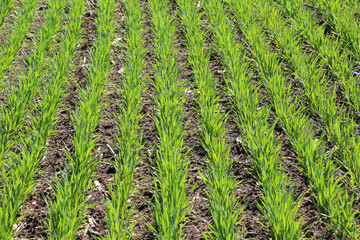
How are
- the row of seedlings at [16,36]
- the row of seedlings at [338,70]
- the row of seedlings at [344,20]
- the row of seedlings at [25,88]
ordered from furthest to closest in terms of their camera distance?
→ the row of seedlings at [344,20] < the row of seedlings at [16,36] < the row of seedlings at [25,88] < the row of seedlings at [338,70]

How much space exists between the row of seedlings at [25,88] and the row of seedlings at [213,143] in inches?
52.1

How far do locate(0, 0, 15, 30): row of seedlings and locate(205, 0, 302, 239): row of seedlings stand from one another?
7.19ft

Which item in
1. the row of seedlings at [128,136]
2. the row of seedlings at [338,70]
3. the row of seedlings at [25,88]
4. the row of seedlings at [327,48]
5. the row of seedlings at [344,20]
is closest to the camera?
the row of seedlings at [128,136]

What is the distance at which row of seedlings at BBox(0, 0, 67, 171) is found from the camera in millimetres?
3155

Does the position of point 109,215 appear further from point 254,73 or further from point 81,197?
point 254,73

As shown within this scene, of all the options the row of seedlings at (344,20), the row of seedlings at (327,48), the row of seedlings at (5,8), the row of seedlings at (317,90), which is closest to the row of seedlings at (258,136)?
the row of seedlings at (317,90)

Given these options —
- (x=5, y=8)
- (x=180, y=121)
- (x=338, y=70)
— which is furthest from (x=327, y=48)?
(x=5, y=8)

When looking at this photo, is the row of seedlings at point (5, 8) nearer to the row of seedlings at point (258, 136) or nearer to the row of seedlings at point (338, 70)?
the row of seedlings at point (258, 136)

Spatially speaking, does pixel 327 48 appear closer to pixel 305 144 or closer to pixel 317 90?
pixel 317 90

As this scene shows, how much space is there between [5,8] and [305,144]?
362cm

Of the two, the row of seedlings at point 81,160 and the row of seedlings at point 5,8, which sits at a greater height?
the row of seedlings at point 5,8

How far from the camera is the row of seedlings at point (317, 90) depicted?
297cm

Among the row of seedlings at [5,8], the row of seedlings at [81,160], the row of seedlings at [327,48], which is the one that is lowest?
the row of seedlings at [81,160]

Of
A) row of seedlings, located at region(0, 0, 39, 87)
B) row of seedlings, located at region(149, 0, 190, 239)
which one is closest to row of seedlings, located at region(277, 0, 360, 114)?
row of seedlings, located at region(149, 0, 190, 239)
